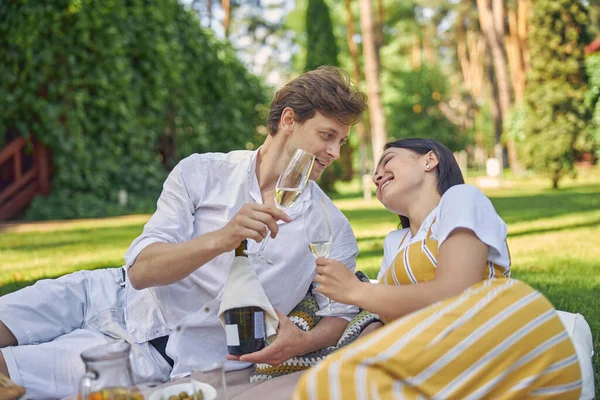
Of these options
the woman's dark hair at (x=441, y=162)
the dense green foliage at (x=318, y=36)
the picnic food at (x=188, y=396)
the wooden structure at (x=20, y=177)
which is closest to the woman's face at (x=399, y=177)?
the woman's dark hair at (x=441, y=162)

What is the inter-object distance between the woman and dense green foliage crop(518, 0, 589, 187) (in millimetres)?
19023

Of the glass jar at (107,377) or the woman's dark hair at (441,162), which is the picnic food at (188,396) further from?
the woman's dark hair at (441,162)

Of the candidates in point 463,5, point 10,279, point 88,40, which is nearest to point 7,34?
point 88,40

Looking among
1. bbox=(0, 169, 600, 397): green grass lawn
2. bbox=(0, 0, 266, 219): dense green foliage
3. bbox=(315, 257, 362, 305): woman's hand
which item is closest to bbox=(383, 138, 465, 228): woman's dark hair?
bbox=(315, 257, 362, 305): woman's hand

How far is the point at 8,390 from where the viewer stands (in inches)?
86.4

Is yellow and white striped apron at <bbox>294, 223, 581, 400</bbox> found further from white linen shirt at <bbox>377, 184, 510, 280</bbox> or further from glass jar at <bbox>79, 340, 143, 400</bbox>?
glass jar at <bbox>79, 340, 143, 400</bbox>

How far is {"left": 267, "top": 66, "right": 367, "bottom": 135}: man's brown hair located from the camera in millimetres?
2906

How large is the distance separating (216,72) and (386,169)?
1610 centimetres

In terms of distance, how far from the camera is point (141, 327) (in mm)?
2863

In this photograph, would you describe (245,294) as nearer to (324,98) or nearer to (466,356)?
(466,356)

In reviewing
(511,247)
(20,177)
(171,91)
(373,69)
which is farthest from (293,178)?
(373,69)

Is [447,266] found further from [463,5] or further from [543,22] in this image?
[463,5]

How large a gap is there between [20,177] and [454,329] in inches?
523

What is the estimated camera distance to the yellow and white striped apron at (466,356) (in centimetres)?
177
